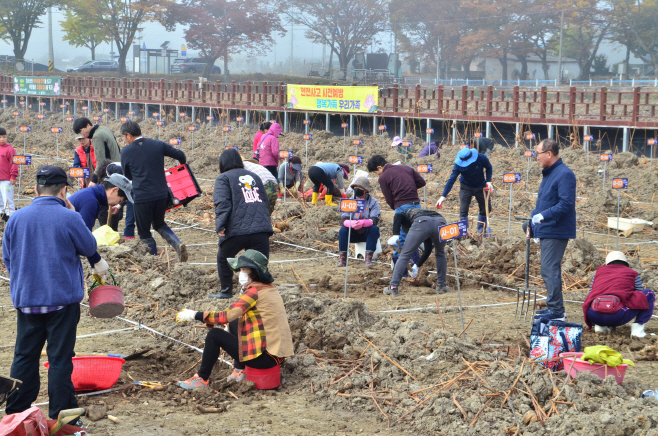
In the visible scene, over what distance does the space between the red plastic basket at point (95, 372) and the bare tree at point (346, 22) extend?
5337 centimetres

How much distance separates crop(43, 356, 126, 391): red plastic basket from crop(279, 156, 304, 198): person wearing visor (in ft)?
30.9

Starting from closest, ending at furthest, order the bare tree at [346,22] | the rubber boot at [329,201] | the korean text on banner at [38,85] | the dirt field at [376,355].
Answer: the dirt field at [376,355] < the rubber boot at [329,201] < the korean text on banner at [38,85] < the bare tree at [346,22]

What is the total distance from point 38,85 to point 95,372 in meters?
41.8

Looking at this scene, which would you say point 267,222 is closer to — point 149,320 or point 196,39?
A: point 149,320

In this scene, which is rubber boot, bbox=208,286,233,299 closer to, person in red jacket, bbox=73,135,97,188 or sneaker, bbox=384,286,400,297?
sneaker, bbox=384,286,400,297

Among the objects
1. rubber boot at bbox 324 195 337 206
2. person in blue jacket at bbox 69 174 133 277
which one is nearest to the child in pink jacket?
rubber boot at bbox 324 195 337 206

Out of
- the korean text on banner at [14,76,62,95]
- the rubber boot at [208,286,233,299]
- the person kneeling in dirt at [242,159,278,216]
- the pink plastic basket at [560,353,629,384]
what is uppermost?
the korean text on banner at [14,76,62,95]

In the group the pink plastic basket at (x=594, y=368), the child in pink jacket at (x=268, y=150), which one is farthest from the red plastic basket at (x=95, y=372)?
the child in pink jacket at (x=268, y=150)

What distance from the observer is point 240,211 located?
273 inches

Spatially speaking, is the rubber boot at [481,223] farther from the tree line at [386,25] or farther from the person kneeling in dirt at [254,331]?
the tree line at [386,25]

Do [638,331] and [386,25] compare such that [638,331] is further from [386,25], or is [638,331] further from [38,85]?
[386,25]

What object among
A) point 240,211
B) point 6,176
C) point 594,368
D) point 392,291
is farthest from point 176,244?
point 594,368

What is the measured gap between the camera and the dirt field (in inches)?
180

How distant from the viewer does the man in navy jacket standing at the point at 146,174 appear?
8.48 metres
